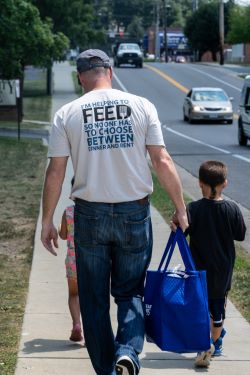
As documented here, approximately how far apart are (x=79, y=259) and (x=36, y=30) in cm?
2618

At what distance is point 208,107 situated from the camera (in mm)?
40969

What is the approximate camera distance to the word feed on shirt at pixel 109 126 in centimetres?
538

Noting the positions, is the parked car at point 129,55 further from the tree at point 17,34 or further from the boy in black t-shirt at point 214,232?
the boy in black t-shirt at point 214,232

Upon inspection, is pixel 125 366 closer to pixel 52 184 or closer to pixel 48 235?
pixel 48 235

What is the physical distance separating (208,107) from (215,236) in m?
35.0

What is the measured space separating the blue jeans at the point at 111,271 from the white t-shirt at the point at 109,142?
0.09m

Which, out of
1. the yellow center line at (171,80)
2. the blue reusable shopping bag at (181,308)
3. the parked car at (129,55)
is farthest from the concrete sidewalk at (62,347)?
the parked car at (129,55)

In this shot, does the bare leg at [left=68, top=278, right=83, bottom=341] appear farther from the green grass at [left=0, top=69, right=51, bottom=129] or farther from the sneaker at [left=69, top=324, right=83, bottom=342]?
the green grass at [left=0, top=69, right=51, bottom=129]

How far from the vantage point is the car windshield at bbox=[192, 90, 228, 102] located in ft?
137

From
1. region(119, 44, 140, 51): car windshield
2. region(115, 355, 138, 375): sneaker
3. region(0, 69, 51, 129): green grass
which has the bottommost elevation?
region(0, 69, 51, 129): green grass

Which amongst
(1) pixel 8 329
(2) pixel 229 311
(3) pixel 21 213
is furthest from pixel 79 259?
(3) pixel 21 213

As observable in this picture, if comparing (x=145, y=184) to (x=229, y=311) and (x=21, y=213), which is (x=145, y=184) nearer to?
(x=229, y=311)

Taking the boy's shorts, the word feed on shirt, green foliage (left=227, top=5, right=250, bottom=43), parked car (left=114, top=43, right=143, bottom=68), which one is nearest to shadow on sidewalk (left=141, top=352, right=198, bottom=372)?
the boy's shorts

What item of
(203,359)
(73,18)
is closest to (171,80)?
(73,18)
